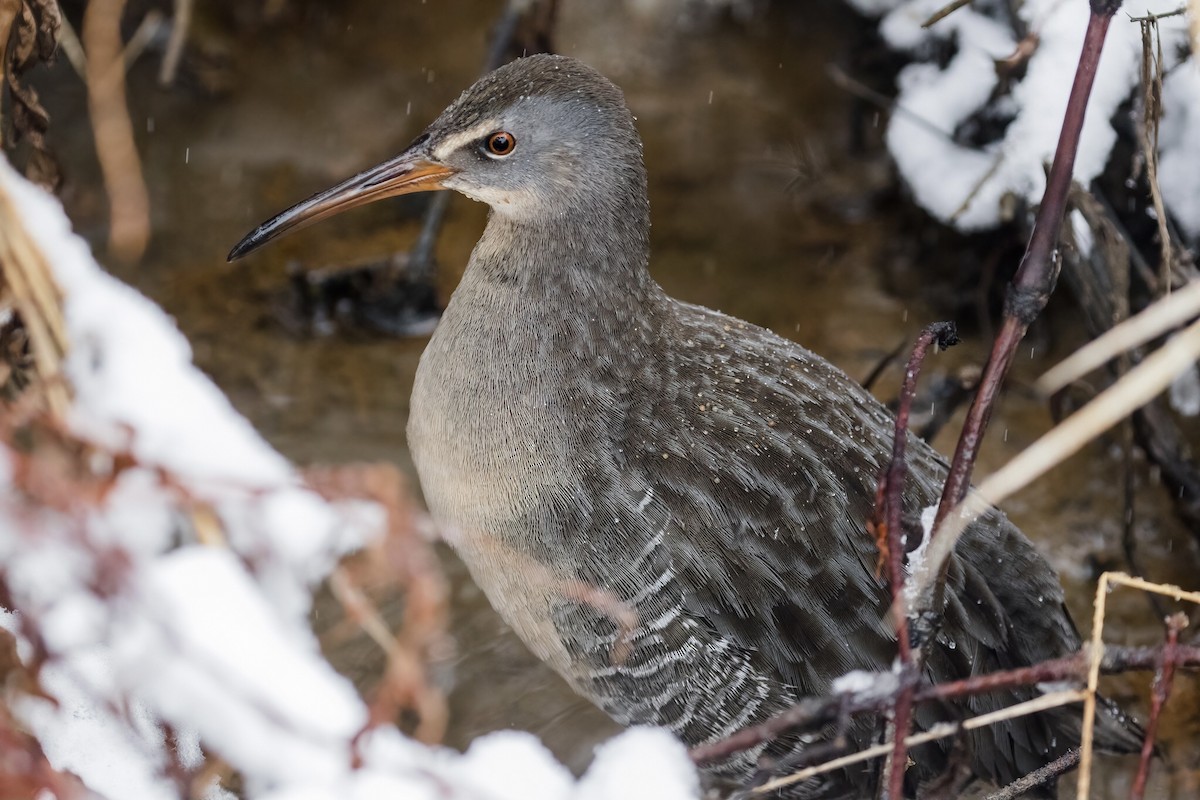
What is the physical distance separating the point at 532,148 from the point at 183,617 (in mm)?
993

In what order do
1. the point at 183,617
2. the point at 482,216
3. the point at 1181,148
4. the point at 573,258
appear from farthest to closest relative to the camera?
the point at 482,216 → the point at 1181,148 → the point at 573,258 → the point at 183,617

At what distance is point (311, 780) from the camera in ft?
5.86

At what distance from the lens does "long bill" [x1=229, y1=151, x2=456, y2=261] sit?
2359mm

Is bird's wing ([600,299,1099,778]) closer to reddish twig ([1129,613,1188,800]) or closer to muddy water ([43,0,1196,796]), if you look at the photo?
reddish twig ([1129,613,1188,800])

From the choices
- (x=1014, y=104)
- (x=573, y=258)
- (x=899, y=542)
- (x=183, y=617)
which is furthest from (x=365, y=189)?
(x=1014, y=104)

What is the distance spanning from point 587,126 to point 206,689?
1138mm

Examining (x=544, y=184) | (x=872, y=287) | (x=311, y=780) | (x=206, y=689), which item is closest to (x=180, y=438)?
(x=206, y=689)

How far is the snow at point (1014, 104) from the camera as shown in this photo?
2902 mm

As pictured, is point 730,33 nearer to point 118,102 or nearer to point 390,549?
point 118,102

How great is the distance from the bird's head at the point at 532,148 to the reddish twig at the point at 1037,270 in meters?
0.86

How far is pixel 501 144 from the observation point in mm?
2318

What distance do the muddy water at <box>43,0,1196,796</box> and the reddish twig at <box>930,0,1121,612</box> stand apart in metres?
1.35

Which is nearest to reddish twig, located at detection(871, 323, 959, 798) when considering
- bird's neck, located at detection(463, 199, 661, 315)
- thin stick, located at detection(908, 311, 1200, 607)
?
thin stick, located at detection(908, 311, 1200, 607)

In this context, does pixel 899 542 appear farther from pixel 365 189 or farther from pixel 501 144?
pixel 365 189
